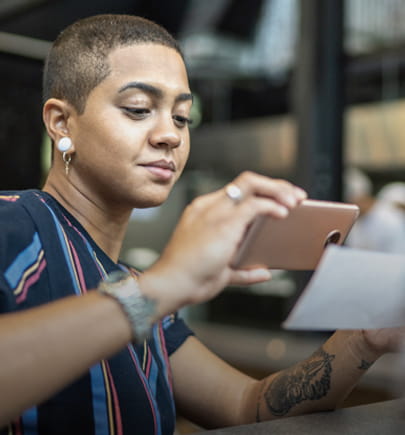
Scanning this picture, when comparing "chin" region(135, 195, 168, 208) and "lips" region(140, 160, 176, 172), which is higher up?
"lips" region(140, 160, 176, 172)

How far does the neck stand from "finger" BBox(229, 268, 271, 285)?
0.36m

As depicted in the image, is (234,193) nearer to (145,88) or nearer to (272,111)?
(145,88)

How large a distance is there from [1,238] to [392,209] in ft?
10.9

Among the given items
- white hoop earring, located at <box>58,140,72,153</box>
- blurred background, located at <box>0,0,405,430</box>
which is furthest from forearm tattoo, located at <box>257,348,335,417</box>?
blurred background, located at <box>0,0,405,430</box>

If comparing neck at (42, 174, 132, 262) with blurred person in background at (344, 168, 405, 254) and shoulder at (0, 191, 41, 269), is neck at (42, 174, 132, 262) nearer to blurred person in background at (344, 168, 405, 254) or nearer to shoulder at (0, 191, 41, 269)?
shoulder at (0, 191, 41, 269)

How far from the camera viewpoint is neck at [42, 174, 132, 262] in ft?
3.45

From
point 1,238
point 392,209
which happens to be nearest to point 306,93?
point 392,209

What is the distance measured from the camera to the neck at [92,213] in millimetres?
1051

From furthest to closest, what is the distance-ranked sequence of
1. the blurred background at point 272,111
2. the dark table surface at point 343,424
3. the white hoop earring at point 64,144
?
1. the blurred background at point 272,111
2. the white hoop earring at point 64,144
3. the dark table surface at point 343,424

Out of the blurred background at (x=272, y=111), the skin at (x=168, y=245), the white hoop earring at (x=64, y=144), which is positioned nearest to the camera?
the skin at (x=168, y=245)

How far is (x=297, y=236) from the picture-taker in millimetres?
785

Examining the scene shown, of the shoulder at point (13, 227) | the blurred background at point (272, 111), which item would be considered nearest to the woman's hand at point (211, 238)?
the shoulder at point (13, 227)

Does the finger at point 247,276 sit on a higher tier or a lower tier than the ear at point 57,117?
lower

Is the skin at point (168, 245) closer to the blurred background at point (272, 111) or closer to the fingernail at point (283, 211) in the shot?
the fingernail at point (283, 211)
